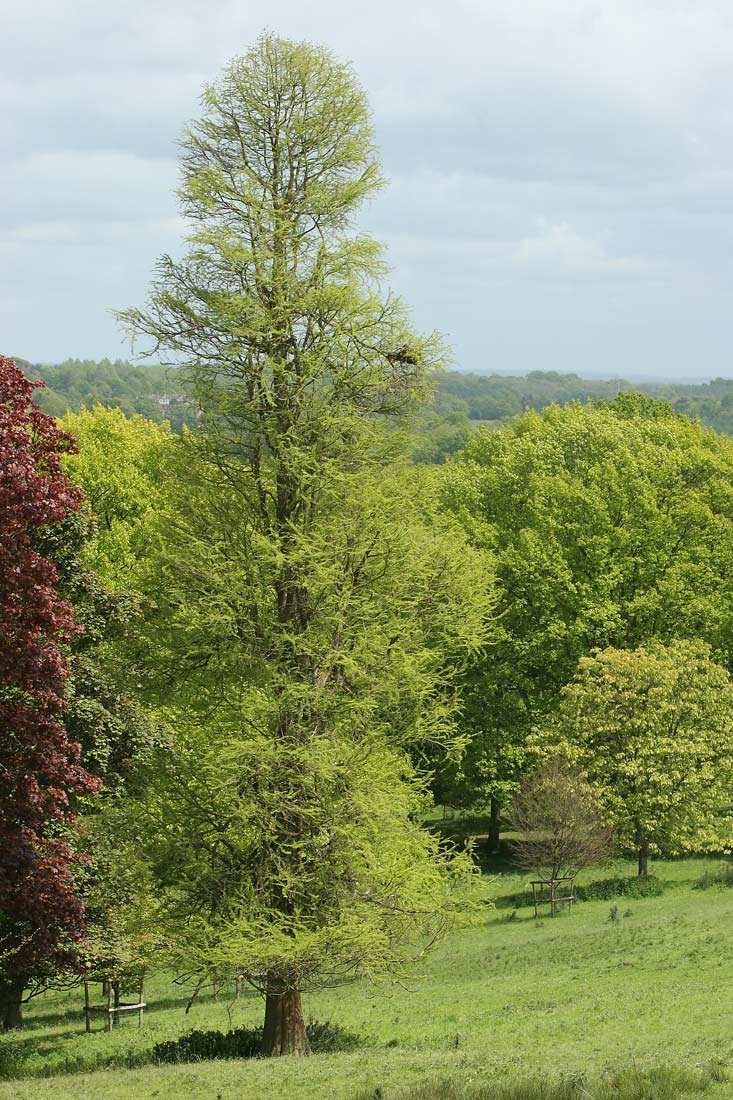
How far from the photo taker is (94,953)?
64.6 ft

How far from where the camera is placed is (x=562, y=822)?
32.7m

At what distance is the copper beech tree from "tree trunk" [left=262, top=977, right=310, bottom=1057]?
3.22 metres

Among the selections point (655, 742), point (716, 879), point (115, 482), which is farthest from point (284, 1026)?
point (115, 482)

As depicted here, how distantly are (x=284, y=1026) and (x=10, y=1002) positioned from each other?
30.8 ft

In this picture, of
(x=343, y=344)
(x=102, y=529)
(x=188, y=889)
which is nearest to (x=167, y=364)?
(x=343, y=344)

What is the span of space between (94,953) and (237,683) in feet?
20.0

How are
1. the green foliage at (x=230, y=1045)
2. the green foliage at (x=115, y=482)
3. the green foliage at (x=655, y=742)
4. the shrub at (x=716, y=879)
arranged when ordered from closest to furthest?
the green foliage at (x=230, y=1045) → the green foliage at (x=115, y=482) → the shrub at (x=716, y=879) → the green foliage at (x=655, y=742)

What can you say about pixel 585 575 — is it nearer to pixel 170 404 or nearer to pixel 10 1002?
pixel 170 404

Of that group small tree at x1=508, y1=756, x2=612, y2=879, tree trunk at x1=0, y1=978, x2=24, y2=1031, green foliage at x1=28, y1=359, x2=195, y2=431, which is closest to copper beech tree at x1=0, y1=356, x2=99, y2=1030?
green foliage at x1=28, y1=359, x2=195, y2=431

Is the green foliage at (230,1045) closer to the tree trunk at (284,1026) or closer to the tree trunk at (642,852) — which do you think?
the tree trunk at (284,1026)

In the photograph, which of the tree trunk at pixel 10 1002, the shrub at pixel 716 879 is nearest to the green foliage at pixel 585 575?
the shrub at pixel 716 879

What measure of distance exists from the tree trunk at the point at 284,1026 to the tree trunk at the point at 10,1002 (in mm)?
5736

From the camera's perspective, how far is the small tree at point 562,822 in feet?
107

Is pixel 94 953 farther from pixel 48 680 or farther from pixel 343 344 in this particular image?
pixel 343 344
